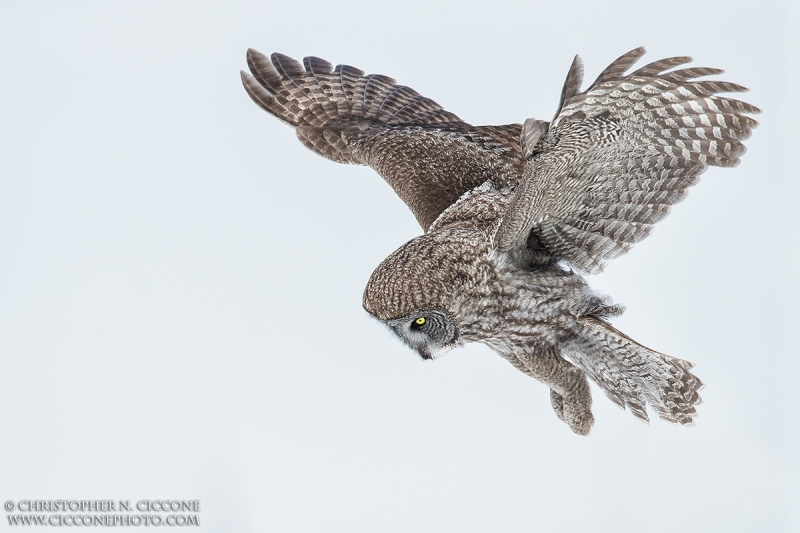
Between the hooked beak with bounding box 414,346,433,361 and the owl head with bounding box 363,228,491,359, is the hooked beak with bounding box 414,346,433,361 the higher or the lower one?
the lower one

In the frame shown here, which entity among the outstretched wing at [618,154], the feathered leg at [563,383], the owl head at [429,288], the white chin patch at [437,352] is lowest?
the feathered leg at [563,383]

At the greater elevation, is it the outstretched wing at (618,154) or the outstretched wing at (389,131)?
the outstretched wing at (389,131)

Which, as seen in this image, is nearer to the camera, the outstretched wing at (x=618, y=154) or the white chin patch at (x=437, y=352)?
the outstretched wing at (x=618, y=154)

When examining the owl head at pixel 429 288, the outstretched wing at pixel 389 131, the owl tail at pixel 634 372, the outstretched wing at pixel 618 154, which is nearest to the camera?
the outstretched wing at pixel 618 154

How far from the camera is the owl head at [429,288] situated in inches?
147

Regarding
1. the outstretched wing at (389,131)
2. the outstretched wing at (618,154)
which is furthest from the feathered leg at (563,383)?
the outstretched wing at (389,131)

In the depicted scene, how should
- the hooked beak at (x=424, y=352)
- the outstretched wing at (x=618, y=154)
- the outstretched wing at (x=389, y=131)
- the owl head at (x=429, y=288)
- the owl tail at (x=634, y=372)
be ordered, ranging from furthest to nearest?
the outstretched wing at (x=389, y=131) → the owl tail at (x=634, y=372) → the hooked beak at (x=424, y=352) → the owl head at (x=429, y=288) → the outstretched wing at (x=618, y=154)

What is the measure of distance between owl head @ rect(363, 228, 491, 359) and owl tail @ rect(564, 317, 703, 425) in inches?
27.5


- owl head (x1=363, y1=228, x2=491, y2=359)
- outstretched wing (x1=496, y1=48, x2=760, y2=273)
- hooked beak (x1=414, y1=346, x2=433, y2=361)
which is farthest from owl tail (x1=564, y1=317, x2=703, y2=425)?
hooked beak (x1=414, y1=346, x2=433, y2=361)

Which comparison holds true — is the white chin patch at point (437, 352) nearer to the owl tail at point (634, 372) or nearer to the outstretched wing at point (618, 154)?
the outstretched wing at point (618, 154)

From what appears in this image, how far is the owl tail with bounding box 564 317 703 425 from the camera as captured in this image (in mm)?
4121

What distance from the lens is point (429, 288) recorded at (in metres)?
3.75

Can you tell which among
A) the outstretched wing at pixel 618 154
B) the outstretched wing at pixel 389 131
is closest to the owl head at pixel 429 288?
the outstretched wing at pixel 618 154

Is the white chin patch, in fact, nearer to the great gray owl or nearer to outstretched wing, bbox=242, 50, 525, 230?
the great gray owl
